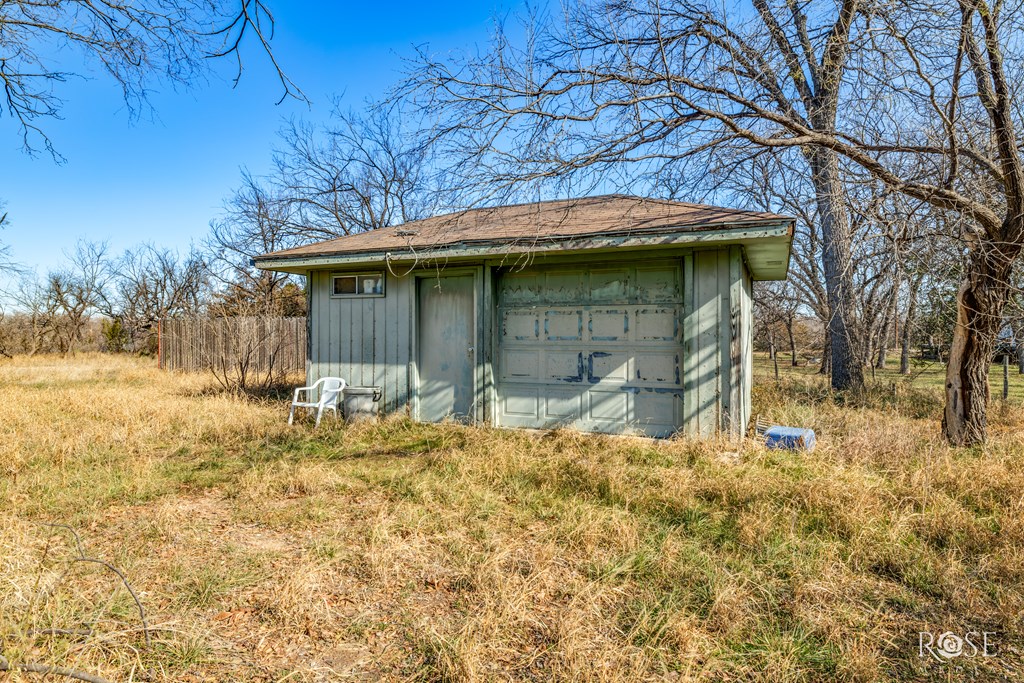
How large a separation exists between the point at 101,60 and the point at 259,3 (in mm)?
3249

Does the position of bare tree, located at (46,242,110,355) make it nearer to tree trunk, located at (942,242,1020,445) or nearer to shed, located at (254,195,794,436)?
shed, located at (254,195,794,436)

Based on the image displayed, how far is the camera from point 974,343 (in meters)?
5.74

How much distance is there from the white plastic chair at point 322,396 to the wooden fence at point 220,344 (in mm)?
6167

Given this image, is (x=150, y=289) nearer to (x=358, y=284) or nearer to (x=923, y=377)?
(x=358, y=284)

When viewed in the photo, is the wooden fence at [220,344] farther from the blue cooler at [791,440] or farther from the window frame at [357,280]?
the blue cooler at [791,440]

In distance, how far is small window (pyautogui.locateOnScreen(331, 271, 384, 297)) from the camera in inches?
295

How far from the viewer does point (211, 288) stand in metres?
19.8

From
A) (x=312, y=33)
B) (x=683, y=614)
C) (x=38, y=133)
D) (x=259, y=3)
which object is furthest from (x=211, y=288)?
(x=683, y=614)

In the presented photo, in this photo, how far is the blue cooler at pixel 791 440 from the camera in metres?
5.35

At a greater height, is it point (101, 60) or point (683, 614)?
point (101, 60)

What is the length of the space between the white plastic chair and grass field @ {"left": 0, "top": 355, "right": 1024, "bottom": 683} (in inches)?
46.8

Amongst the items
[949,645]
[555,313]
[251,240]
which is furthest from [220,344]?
[949,645]

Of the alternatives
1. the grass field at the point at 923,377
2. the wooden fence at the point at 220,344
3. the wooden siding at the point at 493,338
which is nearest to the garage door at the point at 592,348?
the wooden siding at the point at 493,338

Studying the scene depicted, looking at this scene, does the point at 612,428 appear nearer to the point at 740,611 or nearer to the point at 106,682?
the point at 740,611
